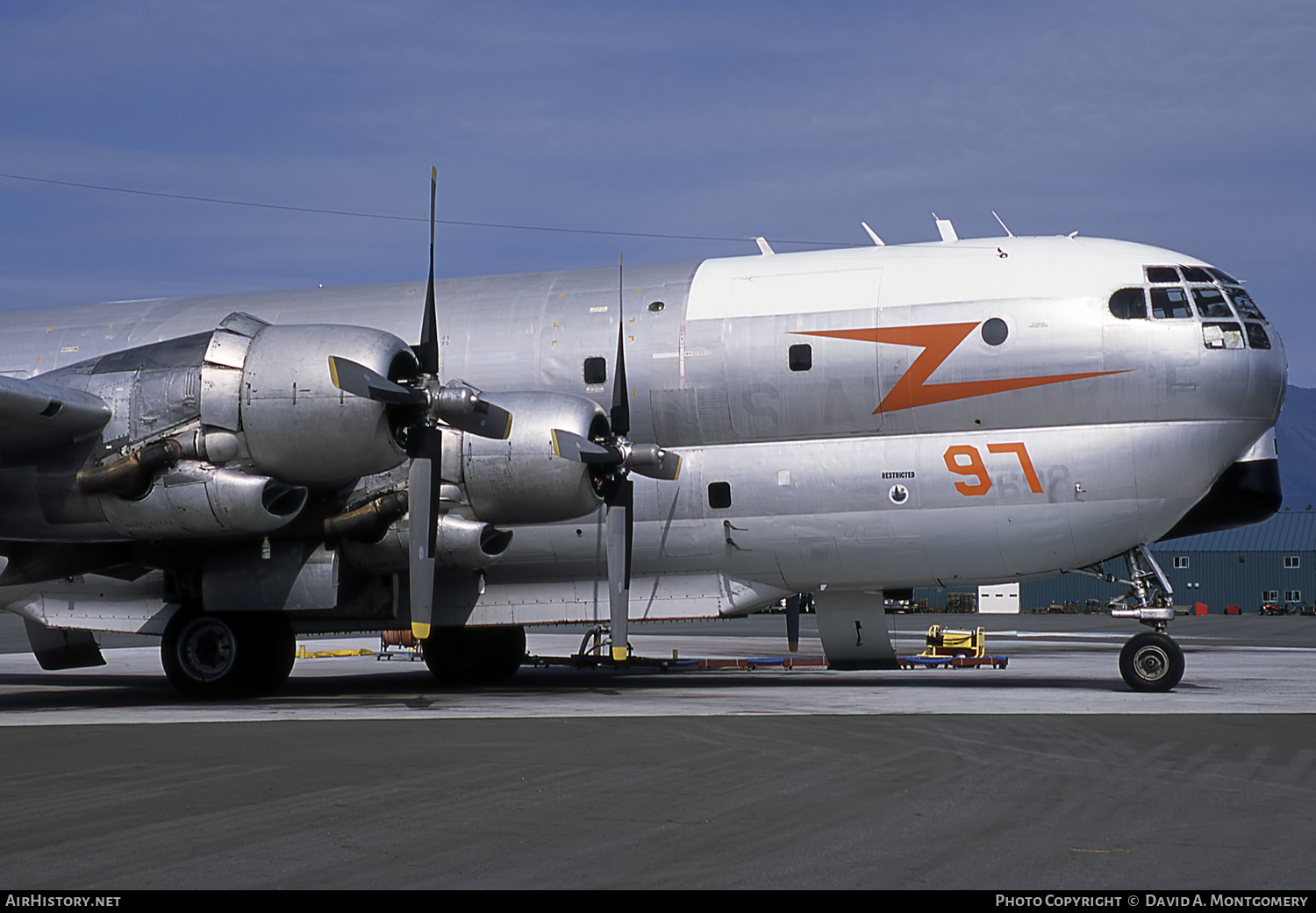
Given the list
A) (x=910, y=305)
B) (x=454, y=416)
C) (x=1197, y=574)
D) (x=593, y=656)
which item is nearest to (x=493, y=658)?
(x=593, y=656)

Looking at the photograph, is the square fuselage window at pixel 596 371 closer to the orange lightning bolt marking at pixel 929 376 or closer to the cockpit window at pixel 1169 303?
the orange lightning bolt marking at pixel 929 376

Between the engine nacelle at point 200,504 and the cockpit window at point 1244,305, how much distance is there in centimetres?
1297

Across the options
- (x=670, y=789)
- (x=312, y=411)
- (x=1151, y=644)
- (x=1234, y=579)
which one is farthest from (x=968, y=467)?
(x=1234, y=579)

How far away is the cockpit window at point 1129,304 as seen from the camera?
57.4 feet

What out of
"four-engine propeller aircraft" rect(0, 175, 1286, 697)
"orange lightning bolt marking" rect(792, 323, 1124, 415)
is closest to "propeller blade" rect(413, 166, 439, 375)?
"four-engine propeller aircraft" rect(0, 175, 1286, 697)

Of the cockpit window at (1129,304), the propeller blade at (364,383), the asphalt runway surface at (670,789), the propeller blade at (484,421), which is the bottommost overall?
the asphalt runway surface at (670,789)

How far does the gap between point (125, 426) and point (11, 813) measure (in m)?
8.70

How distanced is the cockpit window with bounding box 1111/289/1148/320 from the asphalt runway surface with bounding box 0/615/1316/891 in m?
5.11

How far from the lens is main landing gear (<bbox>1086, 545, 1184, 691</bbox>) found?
56.4ft

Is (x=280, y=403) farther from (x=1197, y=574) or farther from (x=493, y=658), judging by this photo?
(x=1197, y=574)

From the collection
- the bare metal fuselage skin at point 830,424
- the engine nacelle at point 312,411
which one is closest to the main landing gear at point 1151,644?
the bare metal fuselage skin at point 830,424

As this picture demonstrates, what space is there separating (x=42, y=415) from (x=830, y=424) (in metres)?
10.3

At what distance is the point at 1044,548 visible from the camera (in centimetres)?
1780

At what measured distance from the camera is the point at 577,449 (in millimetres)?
17344
